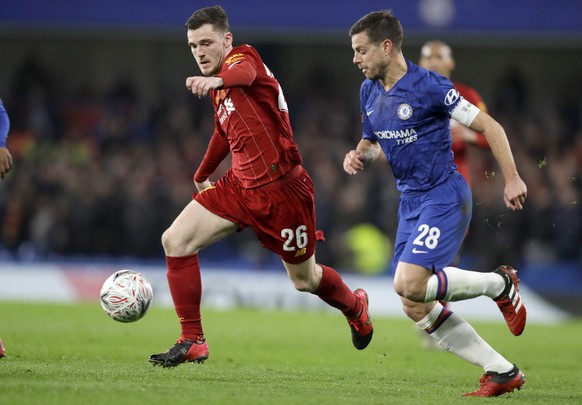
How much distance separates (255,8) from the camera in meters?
18.5

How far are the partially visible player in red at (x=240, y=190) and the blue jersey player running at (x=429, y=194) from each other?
1.72 feet

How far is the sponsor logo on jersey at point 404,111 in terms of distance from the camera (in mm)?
6535

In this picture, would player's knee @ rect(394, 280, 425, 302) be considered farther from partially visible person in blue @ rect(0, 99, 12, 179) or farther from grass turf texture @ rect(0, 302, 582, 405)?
partially visible person in blue @ rect(0, 99, 12, 179)

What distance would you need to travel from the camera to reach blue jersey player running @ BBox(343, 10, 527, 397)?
20.7 ft

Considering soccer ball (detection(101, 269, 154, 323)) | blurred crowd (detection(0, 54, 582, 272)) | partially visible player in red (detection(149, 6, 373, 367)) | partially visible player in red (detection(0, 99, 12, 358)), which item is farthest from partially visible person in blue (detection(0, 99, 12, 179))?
blurred crowd (detection(0, 54, 582, 272))

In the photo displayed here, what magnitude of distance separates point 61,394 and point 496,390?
8.71 ft

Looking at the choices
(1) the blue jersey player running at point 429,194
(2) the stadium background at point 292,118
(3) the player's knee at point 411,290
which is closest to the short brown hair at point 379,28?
(1) the blue jersey player running at point 429,194

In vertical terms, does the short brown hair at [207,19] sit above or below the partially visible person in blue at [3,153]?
above

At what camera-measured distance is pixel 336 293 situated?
24.9ft

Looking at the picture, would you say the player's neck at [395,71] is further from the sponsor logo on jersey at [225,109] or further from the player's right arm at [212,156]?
the player's right arm at [212,156]

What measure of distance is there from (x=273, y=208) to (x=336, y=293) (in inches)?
38.2

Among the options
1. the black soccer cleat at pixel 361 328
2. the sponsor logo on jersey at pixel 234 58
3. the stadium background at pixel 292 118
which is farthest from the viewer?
the stadium background at pixel 292 118

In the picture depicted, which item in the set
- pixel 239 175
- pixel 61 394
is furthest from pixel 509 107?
pixel 61 394

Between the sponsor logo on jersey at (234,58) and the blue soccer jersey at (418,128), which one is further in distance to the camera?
the sponsor logo on jersey at (234,58)
